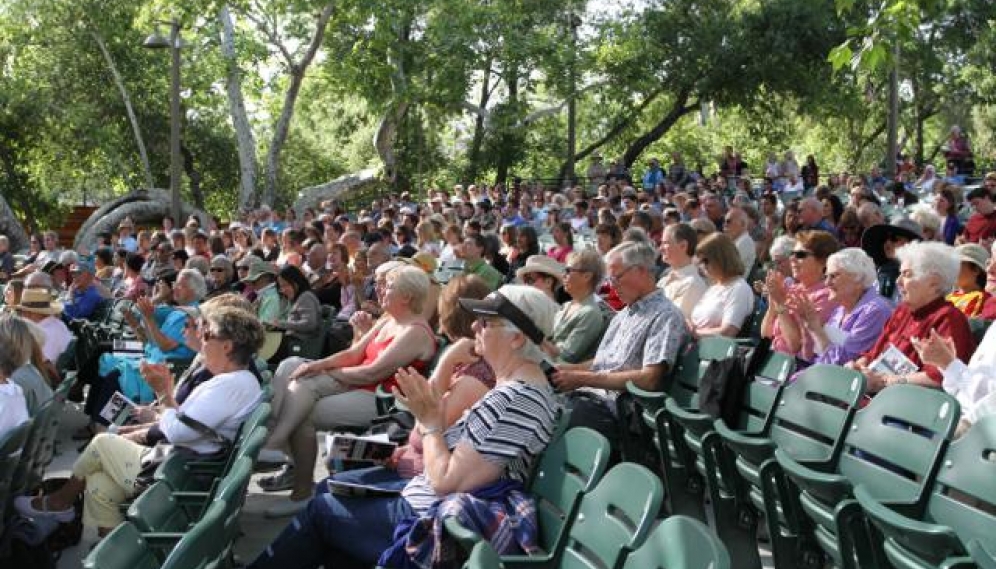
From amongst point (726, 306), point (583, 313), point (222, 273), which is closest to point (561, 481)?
point (583, 313)

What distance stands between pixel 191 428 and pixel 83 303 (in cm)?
665

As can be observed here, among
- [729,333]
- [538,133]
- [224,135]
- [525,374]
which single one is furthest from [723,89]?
[525,374]

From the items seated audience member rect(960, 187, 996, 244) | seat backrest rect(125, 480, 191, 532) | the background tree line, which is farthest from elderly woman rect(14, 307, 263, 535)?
the background tree line

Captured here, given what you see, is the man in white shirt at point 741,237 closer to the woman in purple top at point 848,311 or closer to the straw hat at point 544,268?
the straw hat at point 544,268

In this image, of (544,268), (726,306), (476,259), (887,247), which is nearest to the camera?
(726,306)

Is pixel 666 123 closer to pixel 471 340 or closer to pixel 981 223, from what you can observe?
pixel 981 223

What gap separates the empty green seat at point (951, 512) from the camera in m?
3.05

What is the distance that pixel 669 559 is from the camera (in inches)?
102

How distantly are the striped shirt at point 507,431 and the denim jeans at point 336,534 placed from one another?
180 mm

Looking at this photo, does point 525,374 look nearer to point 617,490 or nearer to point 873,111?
point 617,490

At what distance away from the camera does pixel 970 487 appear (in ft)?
11.1

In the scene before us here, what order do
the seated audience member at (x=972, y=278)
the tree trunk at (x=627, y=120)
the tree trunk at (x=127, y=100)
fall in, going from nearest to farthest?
the seated audience member at (x=972, y=278) < the tree trunk at (x=127, y=100) < the tree trunk at (x=627, y=120)

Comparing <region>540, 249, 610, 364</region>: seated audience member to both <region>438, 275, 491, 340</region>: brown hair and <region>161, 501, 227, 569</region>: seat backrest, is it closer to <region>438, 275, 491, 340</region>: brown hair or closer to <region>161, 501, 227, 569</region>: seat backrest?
<region>438, 275, 491, 340</region>: brown hair

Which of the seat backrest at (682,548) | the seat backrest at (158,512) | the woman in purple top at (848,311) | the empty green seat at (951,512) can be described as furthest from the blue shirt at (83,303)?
the seat backrest at (682,548)
